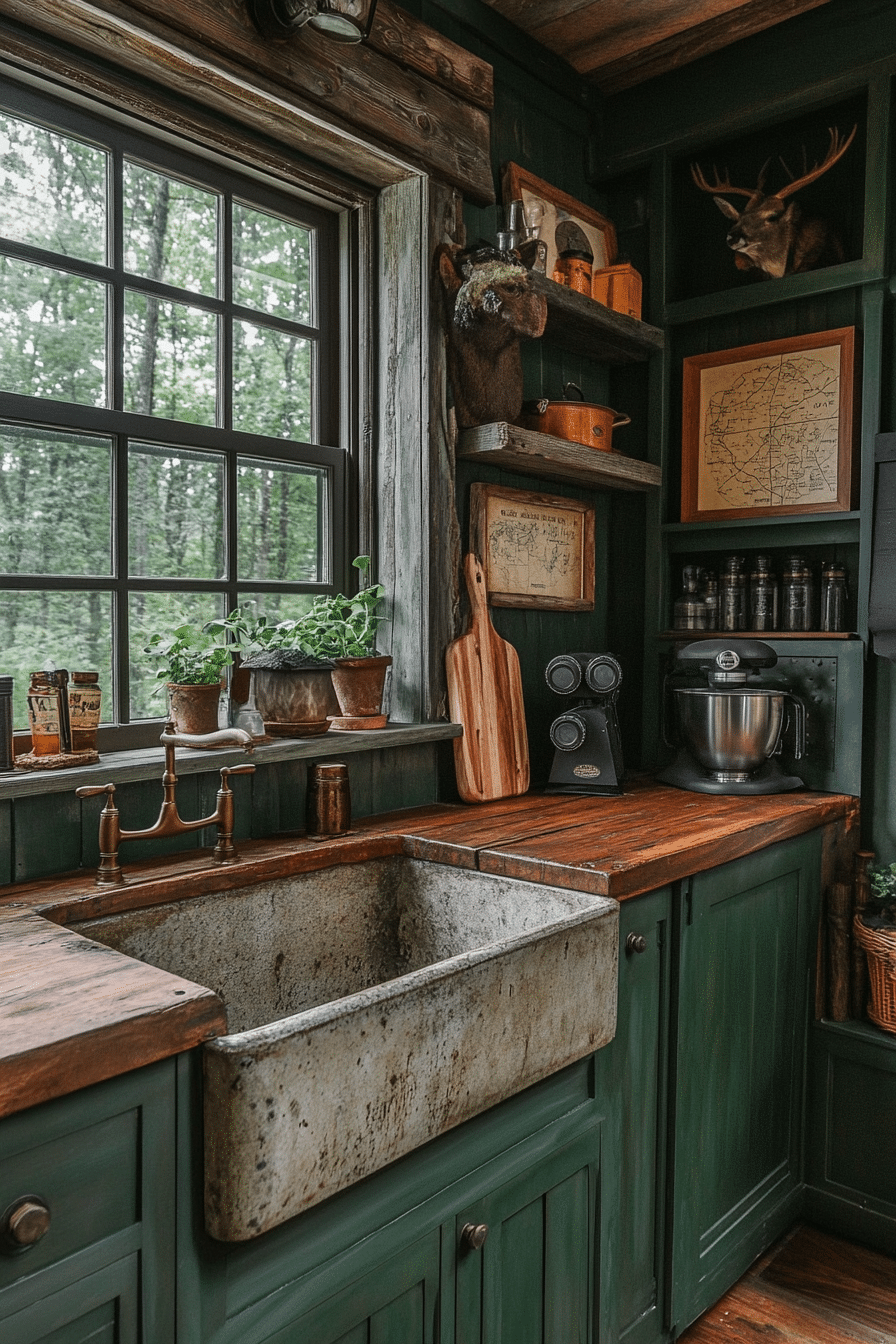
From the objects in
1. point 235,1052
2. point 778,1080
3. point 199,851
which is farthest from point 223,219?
point 778,1080

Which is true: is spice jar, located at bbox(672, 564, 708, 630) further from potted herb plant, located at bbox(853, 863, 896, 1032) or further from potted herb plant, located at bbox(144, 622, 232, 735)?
potted herb plant, located at bbox(144, 622, 232, 735)

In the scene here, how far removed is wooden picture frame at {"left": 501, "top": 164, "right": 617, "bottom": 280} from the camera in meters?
2.52

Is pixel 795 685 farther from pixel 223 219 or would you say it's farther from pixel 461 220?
pixel 223 219

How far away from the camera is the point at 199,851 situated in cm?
177

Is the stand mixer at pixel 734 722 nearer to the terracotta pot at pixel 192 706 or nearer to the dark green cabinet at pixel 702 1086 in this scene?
the dark green cabinet at pixel 702 1086

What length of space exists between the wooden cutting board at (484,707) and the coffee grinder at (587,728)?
0.10 m

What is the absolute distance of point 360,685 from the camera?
2148 millimetres

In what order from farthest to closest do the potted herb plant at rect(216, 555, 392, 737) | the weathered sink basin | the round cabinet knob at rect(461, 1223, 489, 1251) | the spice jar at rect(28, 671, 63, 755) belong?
Answer: the potted herb plant at rect(216, 555, 392, 737), the spice jar at rect(28, 671, 63, 755), the round cabinet knob at rect(461, 1223, 489, 1251), the weathered sink basin

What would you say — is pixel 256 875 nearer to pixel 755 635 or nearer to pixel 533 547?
pixel 533 547

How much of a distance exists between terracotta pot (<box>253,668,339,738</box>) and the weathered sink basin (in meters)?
0.32

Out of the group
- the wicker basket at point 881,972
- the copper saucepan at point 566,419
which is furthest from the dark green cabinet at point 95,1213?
the copper saucepan at point 566,419

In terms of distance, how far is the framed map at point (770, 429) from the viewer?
8.36 feet

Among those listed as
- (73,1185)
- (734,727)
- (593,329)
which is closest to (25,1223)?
(73,1185)

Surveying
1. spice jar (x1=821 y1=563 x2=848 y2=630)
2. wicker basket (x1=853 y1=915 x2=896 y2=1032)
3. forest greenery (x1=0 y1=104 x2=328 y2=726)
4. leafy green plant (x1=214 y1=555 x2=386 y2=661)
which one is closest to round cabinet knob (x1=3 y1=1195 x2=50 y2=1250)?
forest greenery (x1=0 y1=104 x2=328 y2=726)
